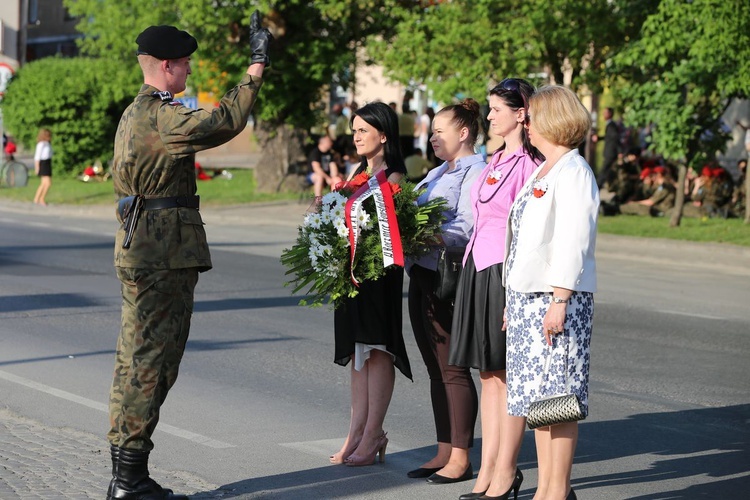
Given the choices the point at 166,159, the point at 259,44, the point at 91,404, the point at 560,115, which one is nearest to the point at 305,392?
the point at 91,404

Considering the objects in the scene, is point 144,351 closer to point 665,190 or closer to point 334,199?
point 334,199

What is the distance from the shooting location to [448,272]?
6.10m

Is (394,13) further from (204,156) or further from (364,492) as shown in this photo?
(204,156)

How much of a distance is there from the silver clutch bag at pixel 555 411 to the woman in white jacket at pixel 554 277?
0.05 m

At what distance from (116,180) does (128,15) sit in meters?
23.5

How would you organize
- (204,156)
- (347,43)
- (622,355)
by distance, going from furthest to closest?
1. (204,156)
2. (347,43)
3. (622,355)

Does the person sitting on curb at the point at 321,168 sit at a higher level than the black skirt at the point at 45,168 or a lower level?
higher

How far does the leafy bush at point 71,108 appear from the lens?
33031 millimetres

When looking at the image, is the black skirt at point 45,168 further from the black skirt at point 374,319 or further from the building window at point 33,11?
the building window at point 33,11

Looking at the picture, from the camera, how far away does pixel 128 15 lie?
2803 centimetres

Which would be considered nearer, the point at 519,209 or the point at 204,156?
the point at 519,209

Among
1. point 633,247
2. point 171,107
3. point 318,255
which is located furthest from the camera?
point 633,247

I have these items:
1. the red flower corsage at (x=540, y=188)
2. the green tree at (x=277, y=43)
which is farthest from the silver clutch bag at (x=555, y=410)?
the green tree at (x=277, y=43)

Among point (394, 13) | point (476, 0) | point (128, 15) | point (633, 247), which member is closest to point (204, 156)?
point (128, 15)
